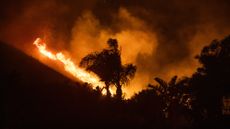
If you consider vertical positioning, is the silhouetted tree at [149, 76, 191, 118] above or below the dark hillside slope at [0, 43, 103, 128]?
above

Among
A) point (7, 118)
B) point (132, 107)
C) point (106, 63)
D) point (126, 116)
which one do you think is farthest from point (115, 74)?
point (7, 118)

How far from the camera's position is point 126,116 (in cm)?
3341

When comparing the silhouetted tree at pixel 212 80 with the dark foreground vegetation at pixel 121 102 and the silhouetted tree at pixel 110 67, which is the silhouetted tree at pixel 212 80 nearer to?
the dark foreground vegetation at pixel 121 102

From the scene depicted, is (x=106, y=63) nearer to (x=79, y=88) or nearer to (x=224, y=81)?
(x=79, y=88)

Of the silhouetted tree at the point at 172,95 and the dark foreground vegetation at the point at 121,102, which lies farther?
the silhouetted tree at the point at 172,95

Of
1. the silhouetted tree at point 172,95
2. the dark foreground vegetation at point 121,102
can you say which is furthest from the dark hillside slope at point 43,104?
the silhouetted tree at point 172,95

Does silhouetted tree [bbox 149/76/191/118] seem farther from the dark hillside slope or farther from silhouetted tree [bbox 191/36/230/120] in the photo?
the dark hillside slope

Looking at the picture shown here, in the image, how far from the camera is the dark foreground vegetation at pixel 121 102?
1193 inches

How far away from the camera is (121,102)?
128 feet

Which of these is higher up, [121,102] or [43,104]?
[121,102]

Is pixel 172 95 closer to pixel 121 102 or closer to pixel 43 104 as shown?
pixel 121 102

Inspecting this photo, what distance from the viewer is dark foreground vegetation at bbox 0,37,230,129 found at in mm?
30312

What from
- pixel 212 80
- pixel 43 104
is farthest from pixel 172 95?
pixel 43 104

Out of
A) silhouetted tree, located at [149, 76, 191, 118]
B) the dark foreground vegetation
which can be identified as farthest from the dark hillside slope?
silhouetted tree, located at [149, 76, 191, 118]
